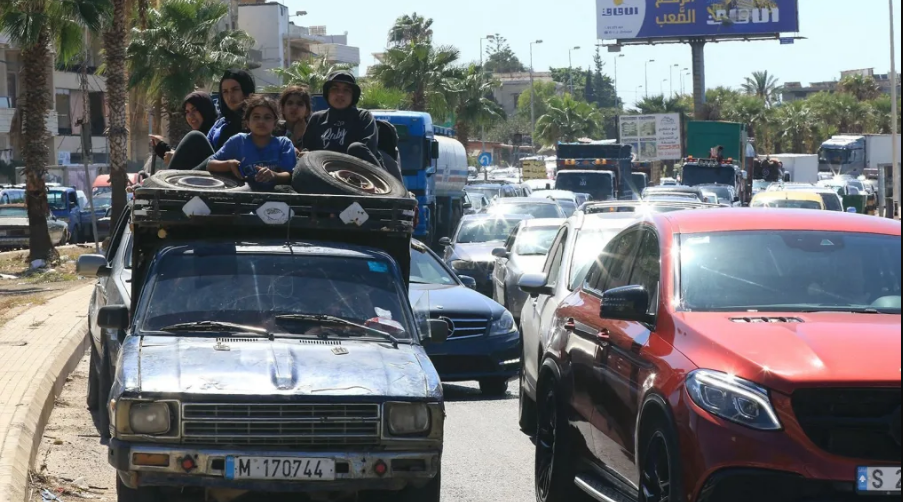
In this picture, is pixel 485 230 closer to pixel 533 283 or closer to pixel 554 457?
pixel 533 283

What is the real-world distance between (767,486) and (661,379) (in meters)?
0.79

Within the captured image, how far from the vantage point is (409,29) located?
85.1 meters

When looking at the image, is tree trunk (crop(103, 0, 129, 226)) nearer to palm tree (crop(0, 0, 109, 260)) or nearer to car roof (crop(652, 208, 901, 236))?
palm tree (crop(0, 0, 109, 260))

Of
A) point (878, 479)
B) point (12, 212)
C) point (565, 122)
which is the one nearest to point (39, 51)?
point (12, 212)

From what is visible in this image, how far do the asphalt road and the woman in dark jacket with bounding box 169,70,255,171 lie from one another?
2167 mm

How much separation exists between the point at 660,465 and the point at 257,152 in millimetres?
3928

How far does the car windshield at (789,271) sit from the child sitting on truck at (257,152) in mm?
2980

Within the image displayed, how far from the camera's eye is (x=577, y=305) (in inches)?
309

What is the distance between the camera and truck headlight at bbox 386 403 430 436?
6258mm

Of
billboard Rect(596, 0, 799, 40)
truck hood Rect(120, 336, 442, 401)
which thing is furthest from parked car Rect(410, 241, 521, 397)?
billboard Rect(596, 0, 799, 40)

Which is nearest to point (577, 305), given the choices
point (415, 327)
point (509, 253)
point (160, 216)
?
point (415, 327)

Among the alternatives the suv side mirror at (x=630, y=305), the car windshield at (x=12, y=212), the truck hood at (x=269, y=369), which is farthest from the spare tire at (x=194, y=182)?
the car windshield at (x=12, y=212)

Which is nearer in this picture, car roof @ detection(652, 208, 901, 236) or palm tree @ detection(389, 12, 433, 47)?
car roof @ detection(652, 208, 901, 236)

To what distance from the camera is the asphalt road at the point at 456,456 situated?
824 cm
